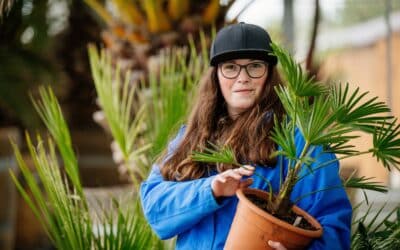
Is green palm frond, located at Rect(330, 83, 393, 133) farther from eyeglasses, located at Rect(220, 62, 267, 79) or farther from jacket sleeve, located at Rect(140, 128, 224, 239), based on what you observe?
jacket sleeve, located at Rect(140, 128, 224, 239)

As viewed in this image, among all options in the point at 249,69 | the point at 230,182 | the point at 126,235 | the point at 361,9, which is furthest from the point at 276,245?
the point at 361,9

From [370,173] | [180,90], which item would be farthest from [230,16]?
[370,173]

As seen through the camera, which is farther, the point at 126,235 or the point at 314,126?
the point at 126,235

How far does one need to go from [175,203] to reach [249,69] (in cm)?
45

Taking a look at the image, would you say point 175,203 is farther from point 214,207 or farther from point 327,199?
point 327,199

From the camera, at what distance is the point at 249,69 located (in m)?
2.06

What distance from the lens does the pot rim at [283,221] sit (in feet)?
5.69

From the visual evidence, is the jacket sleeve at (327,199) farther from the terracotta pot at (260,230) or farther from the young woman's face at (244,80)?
the young woman's face at (244,80)

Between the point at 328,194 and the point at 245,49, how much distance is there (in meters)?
0.48

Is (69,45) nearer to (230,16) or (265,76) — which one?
(230,16)

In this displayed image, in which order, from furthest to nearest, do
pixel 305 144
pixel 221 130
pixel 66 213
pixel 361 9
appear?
1. pixel 361 9
2. pixel 66 213
3. pixel 221 130
4. pixel 305 144

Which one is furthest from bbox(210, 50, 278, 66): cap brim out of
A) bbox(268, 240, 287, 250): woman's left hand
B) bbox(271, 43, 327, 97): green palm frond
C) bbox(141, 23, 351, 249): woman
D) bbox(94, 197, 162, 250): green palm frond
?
bbox(94, 197, 162, 250): green palm frond

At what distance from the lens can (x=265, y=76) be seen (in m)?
2.09

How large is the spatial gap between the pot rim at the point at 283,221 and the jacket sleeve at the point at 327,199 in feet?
0.17
